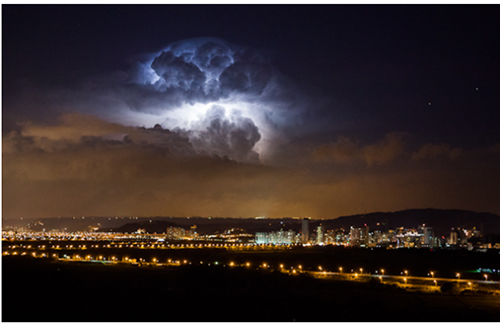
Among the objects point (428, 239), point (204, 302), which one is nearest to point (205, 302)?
point (204, 302)

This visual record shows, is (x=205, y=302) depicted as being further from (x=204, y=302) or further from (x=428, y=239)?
(x=428, y=239)

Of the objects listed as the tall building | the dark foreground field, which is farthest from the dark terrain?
the tall building

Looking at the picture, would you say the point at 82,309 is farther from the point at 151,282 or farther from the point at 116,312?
the point at 151,282

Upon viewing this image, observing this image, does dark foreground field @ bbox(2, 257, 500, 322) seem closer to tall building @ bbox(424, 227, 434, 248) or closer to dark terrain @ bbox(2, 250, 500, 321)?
dark terrain @ bbox(2, 250, 500, 321)

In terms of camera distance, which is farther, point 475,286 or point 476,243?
point 476,243

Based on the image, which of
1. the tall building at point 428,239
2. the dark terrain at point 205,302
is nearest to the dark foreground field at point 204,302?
the dark terrain at point 205,302

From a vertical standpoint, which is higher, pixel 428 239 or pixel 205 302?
pixel 205 302

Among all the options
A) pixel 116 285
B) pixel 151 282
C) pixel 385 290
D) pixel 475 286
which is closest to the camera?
pixel 116 285

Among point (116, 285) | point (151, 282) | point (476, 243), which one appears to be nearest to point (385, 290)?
point (151, 282)
